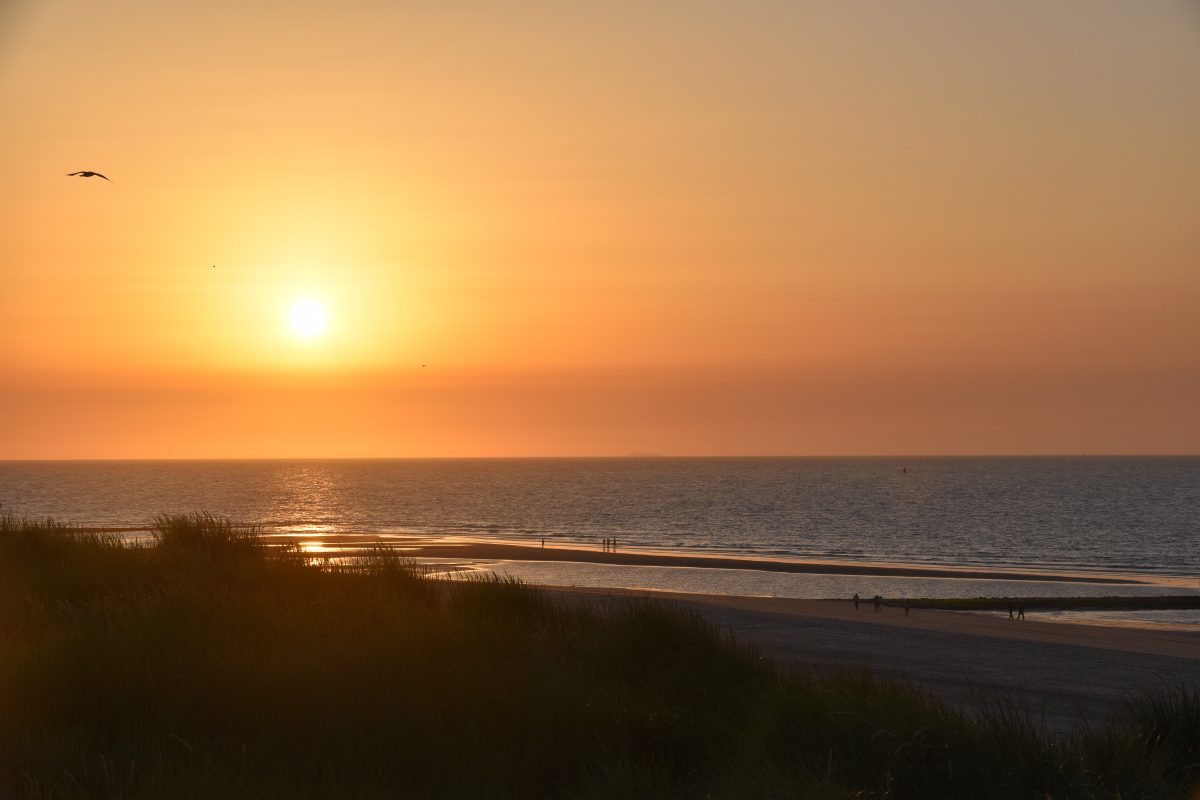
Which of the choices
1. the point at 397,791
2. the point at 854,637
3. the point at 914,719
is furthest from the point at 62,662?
the point at 854,637

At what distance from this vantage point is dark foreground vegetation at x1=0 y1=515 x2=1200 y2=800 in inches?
331

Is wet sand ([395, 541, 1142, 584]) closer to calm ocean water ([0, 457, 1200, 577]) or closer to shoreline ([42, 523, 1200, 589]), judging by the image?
shoreline ([42, 523, 1200, 589])

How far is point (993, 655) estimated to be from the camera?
22.4 metres

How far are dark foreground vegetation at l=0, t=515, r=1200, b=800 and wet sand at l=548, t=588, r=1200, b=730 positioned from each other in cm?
307

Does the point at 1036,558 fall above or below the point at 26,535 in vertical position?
below

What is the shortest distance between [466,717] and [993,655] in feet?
50.6

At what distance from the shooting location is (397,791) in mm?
8656

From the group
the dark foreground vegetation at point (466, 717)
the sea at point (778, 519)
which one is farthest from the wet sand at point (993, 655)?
the sea at point (778, 519)

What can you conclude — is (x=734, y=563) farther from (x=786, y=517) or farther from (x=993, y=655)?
(x=786, y=517)

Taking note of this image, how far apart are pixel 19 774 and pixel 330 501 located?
143 meters

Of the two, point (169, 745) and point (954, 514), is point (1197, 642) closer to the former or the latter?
point (169, 745)

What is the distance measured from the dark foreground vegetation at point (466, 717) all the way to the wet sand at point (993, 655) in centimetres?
307

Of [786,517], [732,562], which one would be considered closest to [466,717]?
[732,562]

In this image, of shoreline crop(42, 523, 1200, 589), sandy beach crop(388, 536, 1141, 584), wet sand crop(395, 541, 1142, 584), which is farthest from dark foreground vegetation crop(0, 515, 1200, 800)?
sandy beach crop(388, 536, 1141, 584)
